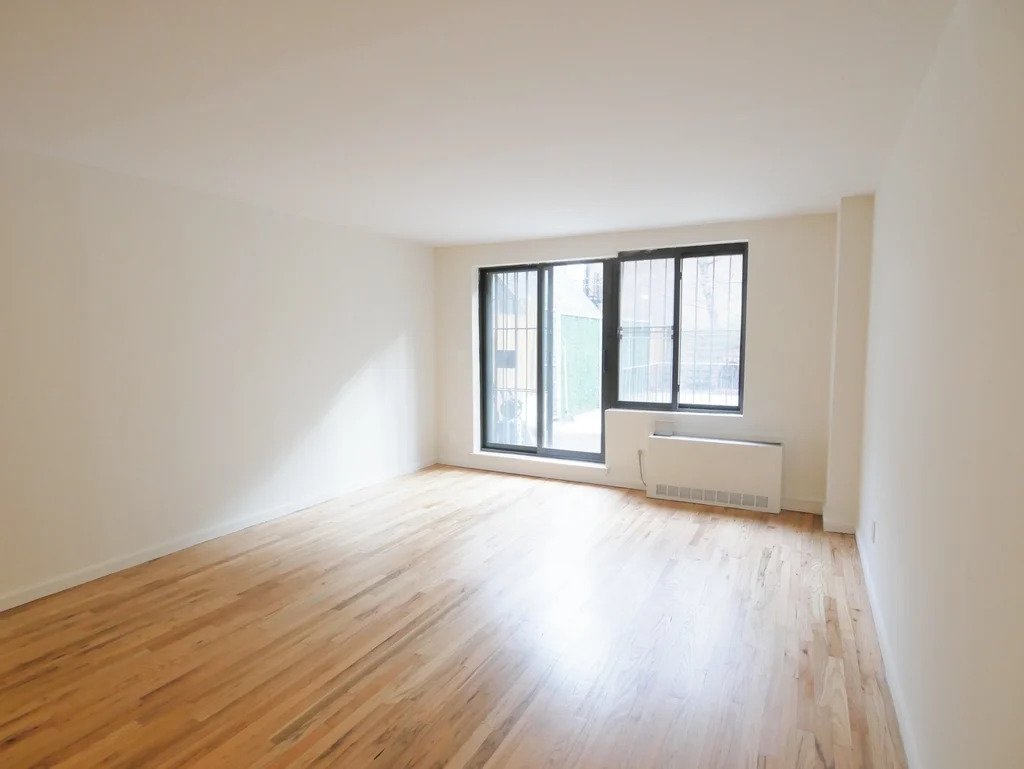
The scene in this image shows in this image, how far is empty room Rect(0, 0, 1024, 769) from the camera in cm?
175

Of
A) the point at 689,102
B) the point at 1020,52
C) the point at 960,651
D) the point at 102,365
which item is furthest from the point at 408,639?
the point at 1020,52

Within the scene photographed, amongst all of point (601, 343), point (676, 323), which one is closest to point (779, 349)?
point (676, 323)

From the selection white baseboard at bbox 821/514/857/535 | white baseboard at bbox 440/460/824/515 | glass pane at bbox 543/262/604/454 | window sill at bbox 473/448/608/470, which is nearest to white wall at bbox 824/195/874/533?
white baseboard at bbox 821/514/857/535

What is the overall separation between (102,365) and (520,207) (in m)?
2.94

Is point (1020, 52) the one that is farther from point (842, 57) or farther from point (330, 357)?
point (330, 357)

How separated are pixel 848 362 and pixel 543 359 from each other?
285 centimetres

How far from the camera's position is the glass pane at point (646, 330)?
5.27 metres

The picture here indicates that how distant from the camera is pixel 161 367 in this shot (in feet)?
12.4

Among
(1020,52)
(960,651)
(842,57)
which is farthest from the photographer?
(842,57)

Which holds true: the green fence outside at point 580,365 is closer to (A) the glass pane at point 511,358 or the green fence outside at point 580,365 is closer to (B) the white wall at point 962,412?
(A) the glass pane at point 511,358

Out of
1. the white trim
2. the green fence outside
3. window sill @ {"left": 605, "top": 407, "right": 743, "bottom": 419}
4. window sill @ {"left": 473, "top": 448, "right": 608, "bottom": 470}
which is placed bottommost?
the white trim

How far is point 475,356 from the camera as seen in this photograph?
627cm

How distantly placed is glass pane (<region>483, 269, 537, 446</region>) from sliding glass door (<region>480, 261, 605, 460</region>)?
0.01 meters

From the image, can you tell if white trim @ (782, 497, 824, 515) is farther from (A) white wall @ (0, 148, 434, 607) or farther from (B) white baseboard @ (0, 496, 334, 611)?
(B) white baseboard @ (0, 496, 334, 611)
